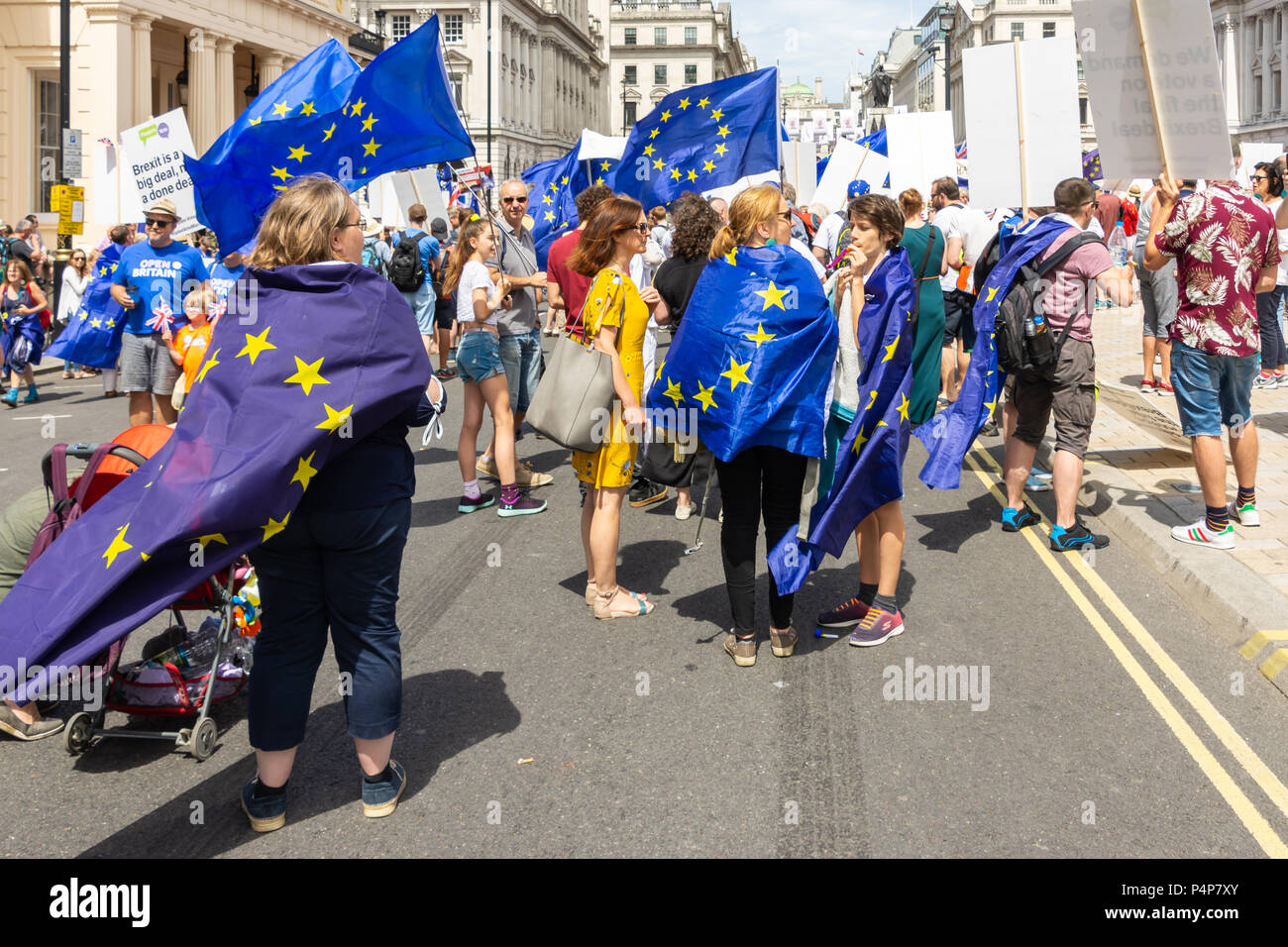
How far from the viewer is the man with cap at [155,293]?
9.05 meters

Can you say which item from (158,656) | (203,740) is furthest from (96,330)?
(203,740)

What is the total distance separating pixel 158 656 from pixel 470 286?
3.96 meters

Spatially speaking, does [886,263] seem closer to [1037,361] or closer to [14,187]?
[1037,361]

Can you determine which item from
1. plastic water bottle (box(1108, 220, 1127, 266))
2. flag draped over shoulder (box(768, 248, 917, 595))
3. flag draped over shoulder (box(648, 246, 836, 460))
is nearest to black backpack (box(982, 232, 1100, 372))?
flag draped over shoulder (box(768, 248, 917, 595))

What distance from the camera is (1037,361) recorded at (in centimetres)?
694

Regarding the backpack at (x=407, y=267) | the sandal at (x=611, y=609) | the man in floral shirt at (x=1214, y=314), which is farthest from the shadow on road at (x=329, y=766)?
the backpack at (x=407, y=267)

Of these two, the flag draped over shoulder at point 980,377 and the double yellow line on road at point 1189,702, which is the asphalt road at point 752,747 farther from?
the flag draped over shoulder at point 980,377

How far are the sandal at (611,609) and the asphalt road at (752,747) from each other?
0.08 meters

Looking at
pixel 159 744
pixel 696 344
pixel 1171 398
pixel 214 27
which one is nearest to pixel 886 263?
pixel 696 344

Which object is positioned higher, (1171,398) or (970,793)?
(1171,398)

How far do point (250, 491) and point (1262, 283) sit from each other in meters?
6.01

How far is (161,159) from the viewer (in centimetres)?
1263

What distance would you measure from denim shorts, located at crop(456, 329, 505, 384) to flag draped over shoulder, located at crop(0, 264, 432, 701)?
4383mm

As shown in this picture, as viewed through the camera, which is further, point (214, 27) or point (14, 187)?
point (214, 27)
